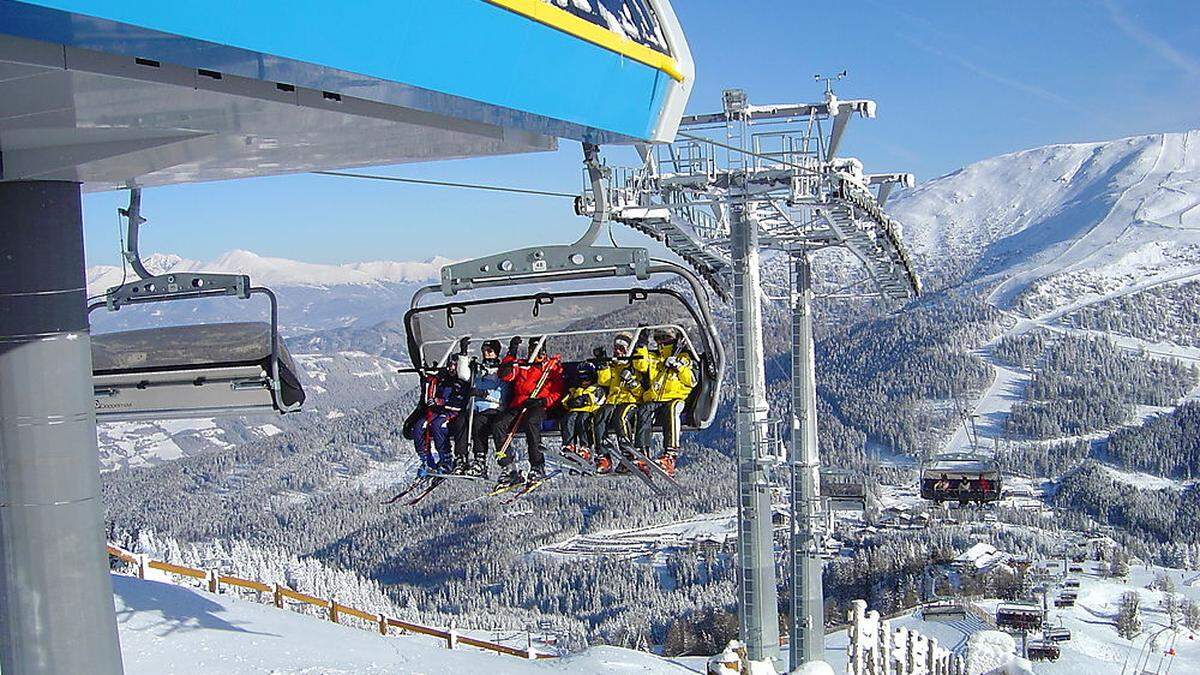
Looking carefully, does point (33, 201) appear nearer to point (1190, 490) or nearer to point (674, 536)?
point (674, 536)

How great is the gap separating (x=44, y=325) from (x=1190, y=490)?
11043 centimetres

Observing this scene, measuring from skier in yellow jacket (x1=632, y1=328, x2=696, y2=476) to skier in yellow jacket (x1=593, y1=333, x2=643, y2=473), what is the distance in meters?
0.05

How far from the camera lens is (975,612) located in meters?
53.5

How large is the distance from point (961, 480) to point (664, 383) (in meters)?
18.3

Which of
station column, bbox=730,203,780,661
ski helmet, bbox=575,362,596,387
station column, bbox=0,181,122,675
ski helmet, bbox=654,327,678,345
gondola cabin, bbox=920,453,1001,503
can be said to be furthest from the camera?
gondola cabin, bbox=920,453,1001,503

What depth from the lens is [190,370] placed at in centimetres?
533

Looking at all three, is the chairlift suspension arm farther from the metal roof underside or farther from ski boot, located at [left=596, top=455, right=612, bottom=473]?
ski boot, located at [left=596, top=455, right=612, bottom=473]

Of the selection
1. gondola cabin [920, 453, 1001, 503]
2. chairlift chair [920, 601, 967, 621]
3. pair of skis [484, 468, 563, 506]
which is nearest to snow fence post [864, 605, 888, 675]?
pair of skis [484, 468, 563, 506]

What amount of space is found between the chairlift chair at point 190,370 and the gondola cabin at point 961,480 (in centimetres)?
1858

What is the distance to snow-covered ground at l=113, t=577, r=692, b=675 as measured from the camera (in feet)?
30.8

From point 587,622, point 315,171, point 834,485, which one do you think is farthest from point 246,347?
point 587,622

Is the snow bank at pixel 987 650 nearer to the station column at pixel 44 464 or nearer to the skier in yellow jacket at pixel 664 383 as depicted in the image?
the skier in yellow jacket at pixel 664 383

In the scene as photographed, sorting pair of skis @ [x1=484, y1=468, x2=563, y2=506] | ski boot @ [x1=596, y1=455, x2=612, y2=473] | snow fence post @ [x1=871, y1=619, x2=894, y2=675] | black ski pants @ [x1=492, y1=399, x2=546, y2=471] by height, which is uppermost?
black ski pants @ [x1=492, y1=399, x2=546, y2=471]

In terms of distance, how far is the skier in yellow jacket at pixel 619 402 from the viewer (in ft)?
22.1
